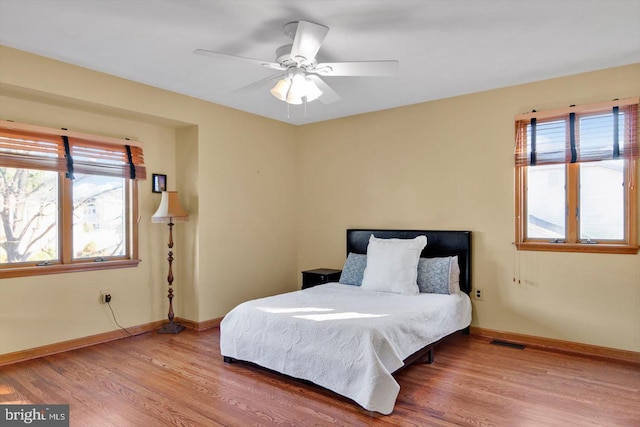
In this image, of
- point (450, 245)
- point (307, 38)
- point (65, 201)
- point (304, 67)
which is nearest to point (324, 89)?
point (304, 67)

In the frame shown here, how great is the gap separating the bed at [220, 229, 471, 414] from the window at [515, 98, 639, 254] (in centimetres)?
103

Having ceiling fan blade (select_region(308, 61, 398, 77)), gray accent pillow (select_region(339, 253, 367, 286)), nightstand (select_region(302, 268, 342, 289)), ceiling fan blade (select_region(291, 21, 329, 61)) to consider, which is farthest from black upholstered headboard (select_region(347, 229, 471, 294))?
ceiling fan blade (select_region(291, 21, 329, 61))

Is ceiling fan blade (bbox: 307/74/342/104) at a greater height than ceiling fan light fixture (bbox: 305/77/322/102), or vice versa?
ceiling fan blade (bbox: 307/74/342/104)

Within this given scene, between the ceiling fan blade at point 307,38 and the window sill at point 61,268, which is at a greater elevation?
the ceiling fan blade at point 307,38

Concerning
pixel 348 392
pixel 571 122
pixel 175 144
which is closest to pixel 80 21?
pixel 175 144

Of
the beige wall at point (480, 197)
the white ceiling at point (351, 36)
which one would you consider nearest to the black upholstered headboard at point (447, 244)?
the beige wall at point (480, 197)

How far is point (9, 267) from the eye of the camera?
11.2ft

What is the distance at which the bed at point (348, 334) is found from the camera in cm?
260

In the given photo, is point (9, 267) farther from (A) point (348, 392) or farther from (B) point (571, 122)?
(B) point (571, 122)

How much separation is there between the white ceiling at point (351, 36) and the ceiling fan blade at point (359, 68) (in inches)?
9.6

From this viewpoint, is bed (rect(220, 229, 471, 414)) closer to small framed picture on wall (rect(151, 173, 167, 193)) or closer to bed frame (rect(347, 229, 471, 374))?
bed frame (rect(347, 229, 471, 374))

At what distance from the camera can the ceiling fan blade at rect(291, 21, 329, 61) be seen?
2369 millimetres

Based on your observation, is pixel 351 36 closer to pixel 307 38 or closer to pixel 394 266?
pixel 307 38

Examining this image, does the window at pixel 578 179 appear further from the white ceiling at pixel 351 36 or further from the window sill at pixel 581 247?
the white ceiling at pixel 351 36
